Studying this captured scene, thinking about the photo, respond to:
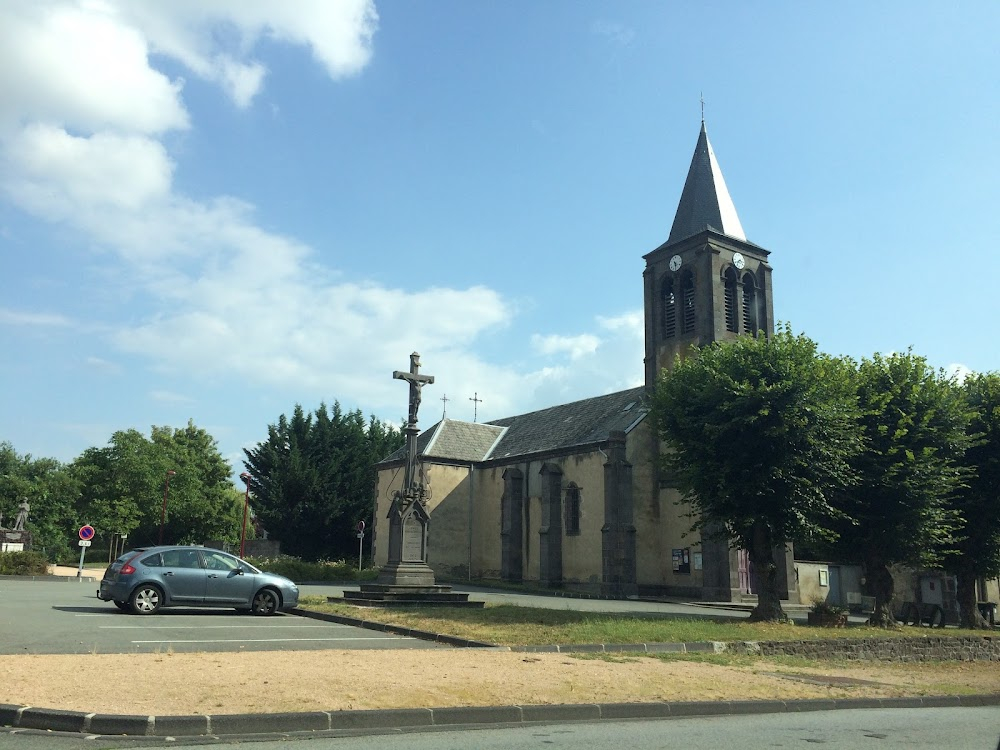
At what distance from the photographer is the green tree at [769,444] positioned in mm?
20766

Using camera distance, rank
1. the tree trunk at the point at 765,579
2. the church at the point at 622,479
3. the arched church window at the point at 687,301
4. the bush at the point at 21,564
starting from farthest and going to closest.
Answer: the arched church window at the point at 687,301 → the church at the point at 622,479 → the bush at the point at 21,564 → the tree trunk at the point at 765,579

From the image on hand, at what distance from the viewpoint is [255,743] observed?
264 inches

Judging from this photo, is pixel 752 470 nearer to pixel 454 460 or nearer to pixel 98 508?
pixel 454 460

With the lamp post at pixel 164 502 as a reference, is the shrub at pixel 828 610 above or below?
below

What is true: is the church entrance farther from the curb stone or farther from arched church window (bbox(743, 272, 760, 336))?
the curb stone

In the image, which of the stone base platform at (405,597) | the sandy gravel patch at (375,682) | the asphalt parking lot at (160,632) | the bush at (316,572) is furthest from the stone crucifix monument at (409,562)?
the bush at (316,572)

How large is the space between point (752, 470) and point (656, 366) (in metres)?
16.2

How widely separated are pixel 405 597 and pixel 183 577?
243 inches

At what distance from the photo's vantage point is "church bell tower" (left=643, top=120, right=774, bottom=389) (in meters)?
35.4

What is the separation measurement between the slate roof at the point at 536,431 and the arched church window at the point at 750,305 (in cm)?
561

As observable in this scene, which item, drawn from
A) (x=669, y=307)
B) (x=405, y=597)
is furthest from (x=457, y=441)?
(x=405, y=597)

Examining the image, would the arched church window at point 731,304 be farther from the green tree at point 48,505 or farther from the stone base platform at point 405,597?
the green tree at point 48,505

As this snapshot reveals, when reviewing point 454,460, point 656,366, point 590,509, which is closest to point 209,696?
point 590,509

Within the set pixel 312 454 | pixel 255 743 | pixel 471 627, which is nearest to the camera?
pixel 255 743
